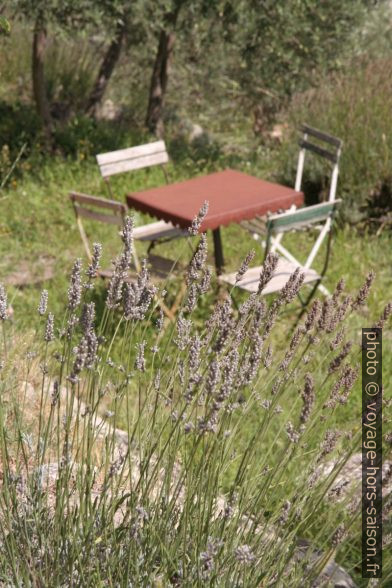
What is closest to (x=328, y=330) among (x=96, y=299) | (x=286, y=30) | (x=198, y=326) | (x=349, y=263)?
(x=198, y=326)

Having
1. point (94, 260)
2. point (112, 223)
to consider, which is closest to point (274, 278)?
point (112, 223)

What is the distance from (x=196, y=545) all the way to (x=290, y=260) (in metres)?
4.64

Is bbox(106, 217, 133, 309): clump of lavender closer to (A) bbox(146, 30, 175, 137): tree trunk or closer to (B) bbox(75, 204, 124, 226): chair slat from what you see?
(B) bbox(75, 204, 124, 226): chair slat

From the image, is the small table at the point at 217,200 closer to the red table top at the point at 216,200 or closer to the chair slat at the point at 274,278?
the red table top at the point at 216,200

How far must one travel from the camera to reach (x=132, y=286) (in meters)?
2.27

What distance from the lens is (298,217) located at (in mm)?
5613

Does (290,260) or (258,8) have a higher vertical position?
(258,8)

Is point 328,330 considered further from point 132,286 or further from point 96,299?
point 96,299

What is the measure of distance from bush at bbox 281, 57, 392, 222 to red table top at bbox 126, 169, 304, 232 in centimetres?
168

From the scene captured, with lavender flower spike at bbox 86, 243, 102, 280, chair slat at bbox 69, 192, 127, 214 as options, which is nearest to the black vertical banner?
lavender flower spike at bbox 86, 243, 102, 280

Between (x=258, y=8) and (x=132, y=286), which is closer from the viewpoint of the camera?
(x=132, y=286)

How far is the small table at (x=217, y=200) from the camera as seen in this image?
5836 mm

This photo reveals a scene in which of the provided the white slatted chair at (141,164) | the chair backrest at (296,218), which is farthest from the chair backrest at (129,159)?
the chair backrest at (296,218)

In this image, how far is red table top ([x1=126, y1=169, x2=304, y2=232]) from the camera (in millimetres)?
5828
